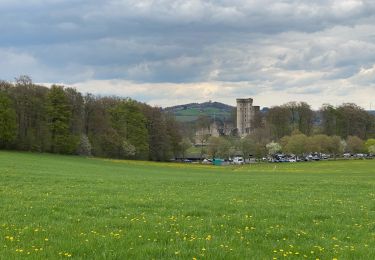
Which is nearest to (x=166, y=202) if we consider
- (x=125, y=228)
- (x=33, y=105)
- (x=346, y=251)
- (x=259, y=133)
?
(x=125, y=228)

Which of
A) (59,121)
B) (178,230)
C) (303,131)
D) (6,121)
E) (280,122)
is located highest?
(280,122)

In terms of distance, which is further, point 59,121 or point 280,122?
point 280,122

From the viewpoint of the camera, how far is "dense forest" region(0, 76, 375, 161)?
92062mm

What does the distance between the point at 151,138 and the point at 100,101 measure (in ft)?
53.8

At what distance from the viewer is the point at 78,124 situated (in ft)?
332

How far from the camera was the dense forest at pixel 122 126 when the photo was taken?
92062mm

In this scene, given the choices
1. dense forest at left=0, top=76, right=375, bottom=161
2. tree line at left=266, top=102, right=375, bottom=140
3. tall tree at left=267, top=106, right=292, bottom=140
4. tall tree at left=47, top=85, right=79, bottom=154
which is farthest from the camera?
tall tree at left=267, top=106, right=292, bottom=140

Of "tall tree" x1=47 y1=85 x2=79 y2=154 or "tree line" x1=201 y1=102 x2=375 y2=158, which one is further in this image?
"tree line" x1=201 y1=102 x2=375 y2=158

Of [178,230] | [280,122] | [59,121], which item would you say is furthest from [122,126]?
[178,230]

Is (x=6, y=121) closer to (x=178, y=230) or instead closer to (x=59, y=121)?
(x=59, y=121)

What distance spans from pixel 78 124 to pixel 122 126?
1276cm

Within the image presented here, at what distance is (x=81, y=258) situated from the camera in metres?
8.64

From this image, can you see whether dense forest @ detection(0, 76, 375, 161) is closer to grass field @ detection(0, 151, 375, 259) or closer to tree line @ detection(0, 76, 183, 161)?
tree line @ detection(0, 76, 183, 161)

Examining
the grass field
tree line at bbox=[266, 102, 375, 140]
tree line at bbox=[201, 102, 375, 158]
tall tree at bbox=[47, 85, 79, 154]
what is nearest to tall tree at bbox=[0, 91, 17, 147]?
tall tree at bbox=[47, 85, 79, 154]
